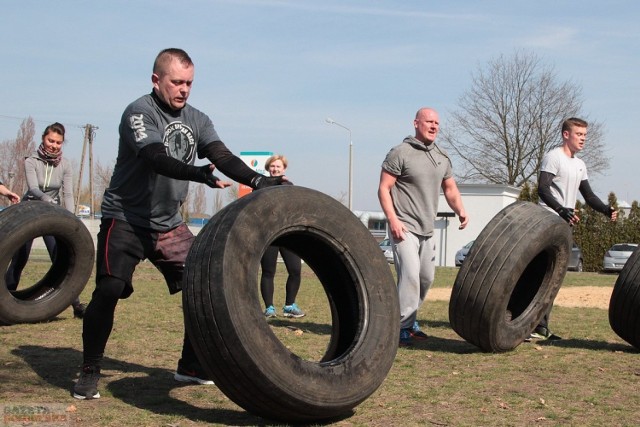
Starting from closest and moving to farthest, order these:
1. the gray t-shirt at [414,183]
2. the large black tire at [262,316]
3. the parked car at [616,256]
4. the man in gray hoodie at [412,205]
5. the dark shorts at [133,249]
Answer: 1. the large black tire at [262,316]
2. the dark shorts at [133,249]
3. the man in gray hoodie at [412,205]
4. the gray t-shirt at [414,183]
5. the parked car at [616,256]

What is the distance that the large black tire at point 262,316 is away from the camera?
4238mm

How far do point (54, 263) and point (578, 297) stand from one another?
358 inches

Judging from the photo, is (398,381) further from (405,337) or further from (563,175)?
(563,175)

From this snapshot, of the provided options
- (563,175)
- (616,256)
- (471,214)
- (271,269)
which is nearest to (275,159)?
(271,269)

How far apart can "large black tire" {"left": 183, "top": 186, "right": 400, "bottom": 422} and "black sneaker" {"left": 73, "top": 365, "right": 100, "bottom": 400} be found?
3.85 feet

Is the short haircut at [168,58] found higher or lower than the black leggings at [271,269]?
higher

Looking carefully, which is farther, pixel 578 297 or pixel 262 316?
pixel 578 297

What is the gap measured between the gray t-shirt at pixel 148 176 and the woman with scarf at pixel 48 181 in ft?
11.8

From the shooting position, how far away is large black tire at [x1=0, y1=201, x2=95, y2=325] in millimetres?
8000

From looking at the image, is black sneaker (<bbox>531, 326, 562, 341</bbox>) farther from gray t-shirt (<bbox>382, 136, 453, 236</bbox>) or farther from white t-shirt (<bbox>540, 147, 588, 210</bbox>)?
gray t-shirt (<bbox>382, 136, 453, 236</bbox>)

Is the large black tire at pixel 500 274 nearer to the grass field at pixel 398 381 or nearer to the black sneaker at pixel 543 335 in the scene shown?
the grass field at pixel 398 381

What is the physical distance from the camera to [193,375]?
18.8ft

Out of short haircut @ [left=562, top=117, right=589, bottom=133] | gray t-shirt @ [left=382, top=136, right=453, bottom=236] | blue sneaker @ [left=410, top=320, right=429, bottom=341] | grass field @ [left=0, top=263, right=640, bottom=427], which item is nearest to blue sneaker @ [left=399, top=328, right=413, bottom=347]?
grass field @ [left=0, top=263, right=640, bottom=427]

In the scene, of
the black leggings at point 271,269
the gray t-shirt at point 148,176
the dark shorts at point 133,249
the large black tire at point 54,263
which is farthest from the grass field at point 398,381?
the gray t-shirt at point 148,176
